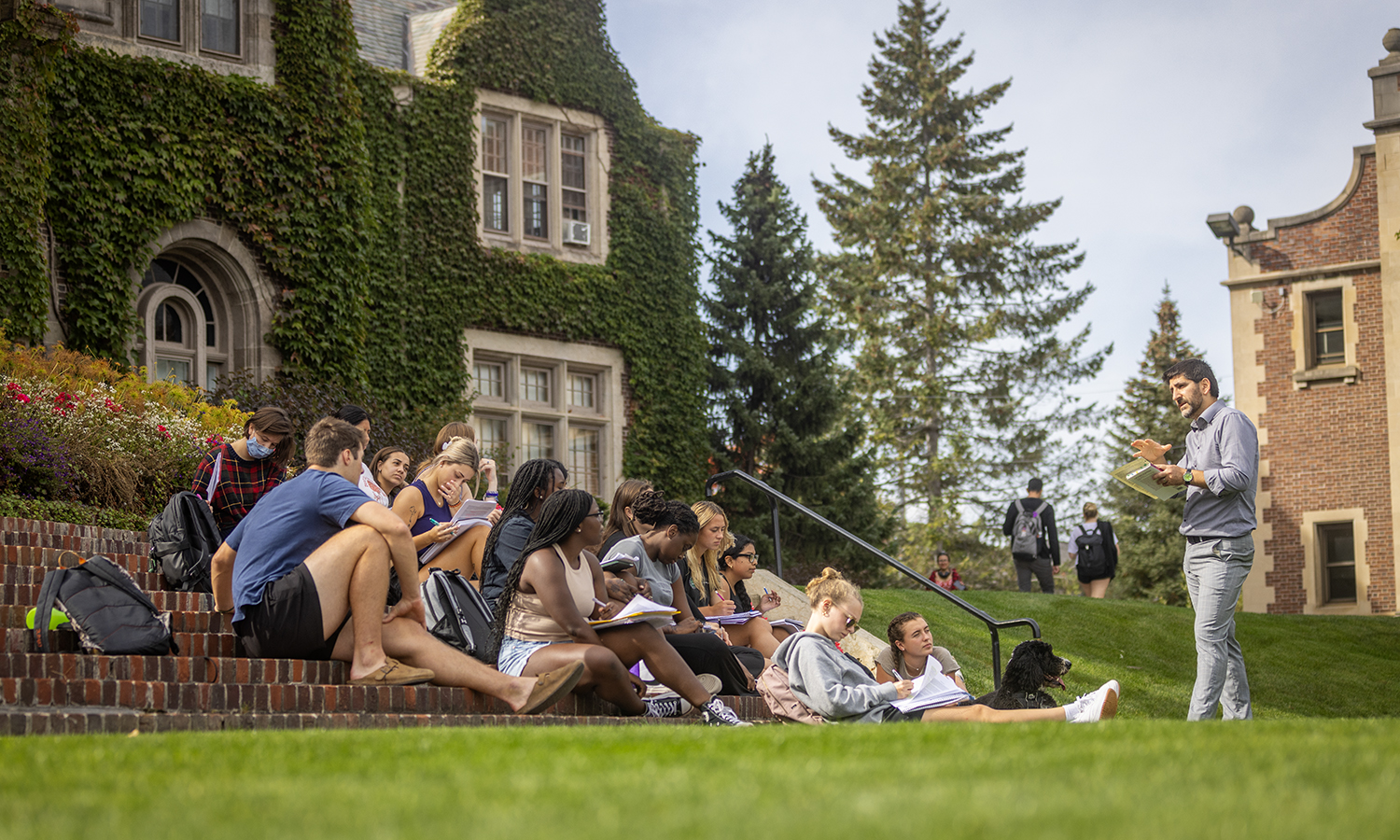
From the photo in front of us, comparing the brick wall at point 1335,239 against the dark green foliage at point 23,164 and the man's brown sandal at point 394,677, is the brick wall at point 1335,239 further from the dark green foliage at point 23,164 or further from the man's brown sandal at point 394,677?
the man's brown sandal at point 394,677

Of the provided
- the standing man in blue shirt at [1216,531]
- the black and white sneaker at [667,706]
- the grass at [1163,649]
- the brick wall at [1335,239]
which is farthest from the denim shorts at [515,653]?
the brick wall at [1335,239]

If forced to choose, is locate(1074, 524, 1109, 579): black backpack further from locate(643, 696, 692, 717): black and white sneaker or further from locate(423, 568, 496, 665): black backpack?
locate(423, 568, 496, 665): black backpack

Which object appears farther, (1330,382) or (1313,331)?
(1313,331)

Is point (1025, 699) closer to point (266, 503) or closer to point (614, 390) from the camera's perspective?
point (266, 503)

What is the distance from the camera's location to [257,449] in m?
8.37

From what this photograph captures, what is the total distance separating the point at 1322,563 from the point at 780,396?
10.7 meters

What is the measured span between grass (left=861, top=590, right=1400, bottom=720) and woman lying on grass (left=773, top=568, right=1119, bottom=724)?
4830 millimetres

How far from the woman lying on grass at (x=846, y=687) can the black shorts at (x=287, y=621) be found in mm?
2451

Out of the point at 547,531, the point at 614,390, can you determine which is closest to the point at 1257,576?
the point at 614,390

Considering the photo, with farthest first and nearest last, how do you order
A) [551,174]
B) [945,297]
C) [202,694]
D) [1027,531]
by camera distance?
[945,297]
[551,174]
[1027,531]
[202,694]

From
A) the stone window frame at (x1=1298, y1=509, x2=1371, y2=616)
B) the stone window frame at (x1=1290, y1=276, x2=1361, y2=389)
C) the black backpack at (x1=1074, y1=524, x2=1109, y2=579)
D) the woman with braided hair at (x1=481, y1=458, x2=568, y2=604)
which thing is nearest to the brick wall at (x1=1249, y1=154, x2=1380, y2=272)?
the stone window frame at (x1=1290, y1=276, x2=1361, y2=389)

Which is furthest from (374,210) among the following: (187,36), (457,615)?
(457,615)

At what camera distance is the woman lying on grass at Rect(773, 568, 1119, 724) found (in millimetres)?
6941

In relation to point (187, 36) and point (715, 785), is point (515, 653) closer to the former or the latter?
point (715, 785)
